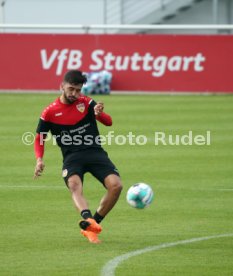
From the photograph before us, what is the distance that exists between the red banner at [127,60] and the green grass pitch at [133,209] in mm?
5722

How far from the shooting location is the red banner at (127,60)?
30.1 m

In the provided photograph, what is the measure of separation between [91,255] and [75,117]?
75.9 inches

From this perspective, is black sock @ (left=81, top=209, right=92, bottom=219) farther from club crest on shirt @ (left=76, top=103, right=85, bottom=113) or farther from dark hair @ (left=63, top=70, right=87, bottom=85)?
dark hair @ (left=63, top=70, right=87, bottom=85)

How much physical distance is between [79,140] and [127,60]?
18.8m

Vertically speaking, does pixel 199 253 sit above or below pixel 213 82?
above

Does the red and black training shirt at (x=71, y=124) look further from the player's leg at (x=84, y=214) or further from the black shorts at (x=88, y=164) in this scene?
the player's leg at (x=84, y=214)

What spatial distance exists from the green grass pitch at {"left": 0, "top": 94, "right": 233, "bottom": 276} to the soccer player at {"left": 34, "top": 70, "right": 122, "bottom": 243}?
0.63 metres

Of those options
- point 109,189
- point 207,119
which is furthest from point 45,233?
point 207,119

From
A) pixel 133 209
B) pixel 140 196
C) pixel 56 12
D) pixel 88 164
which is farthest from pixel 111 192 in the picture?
pixel 56 12

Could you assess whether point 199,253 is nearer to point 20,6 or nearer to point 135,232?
point 135,232

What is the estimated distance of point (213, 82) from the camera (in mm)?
30141

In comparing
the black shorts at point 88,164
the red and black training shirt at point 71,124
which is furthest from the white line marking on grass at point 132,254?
the red and black training shirt at point 71,124

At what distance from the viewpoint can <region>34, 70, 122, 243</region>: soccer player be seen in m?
11.4

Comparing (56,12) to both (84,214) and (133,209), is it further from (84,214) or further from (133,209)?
(84,214)
